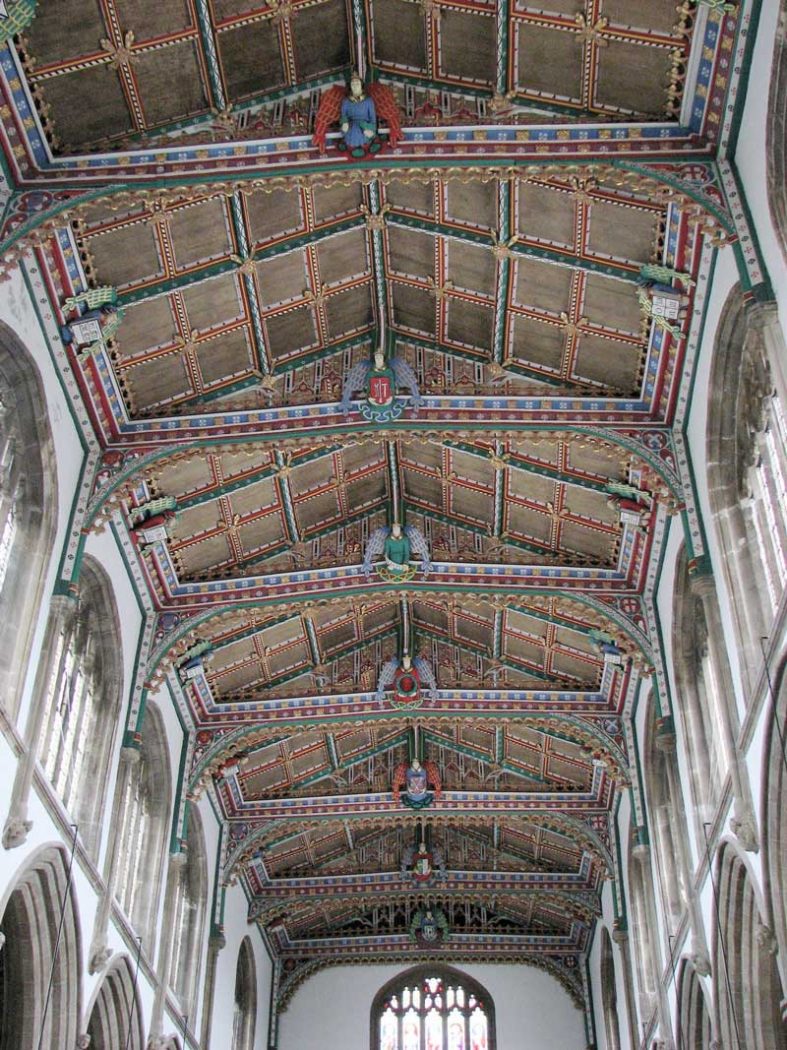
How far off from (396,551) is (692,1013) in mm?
8766

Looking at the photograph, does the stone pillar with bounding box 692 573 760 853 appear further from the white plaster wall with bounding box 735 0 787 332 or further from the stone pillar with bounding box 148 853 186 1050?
the stone pillar with bounding box 148 853 186 1050

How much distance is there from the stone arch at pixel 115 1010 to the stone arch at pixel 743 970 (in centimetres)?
902

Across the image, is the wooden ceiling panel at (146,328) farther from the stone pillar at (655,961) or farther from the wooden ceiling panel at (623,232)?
the stone pillar at (655,961)

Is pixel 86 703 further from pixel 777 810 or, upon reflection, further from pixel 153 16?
pixel 777 810

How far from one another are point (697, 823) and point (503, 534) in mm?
6254

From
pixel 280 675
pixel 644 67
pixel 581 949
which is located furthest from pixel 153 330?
pixel 581 949

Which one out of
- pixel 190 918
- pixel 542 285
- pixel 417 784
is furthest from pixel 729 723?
pixel 190 918

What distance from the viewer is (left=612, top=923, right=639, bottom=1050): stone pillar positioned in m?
26.6

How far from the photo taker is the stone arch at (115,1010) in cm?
2041

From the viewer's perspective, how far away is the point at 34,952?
1744 centimetres

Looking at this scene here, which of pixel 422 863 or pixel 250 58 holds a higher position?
pixel 250 58

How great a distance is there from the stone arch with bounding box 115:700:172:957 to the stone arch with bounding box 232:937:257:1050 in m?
8.69

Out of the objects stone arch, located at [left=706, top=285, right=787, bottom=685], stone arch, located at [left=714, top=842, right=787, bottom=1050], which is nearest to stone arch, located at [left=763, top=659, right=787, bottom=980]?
stone arch, located at [left=706, top=285, right=787, bottom=685]

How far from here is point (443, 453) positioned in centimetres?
2238
